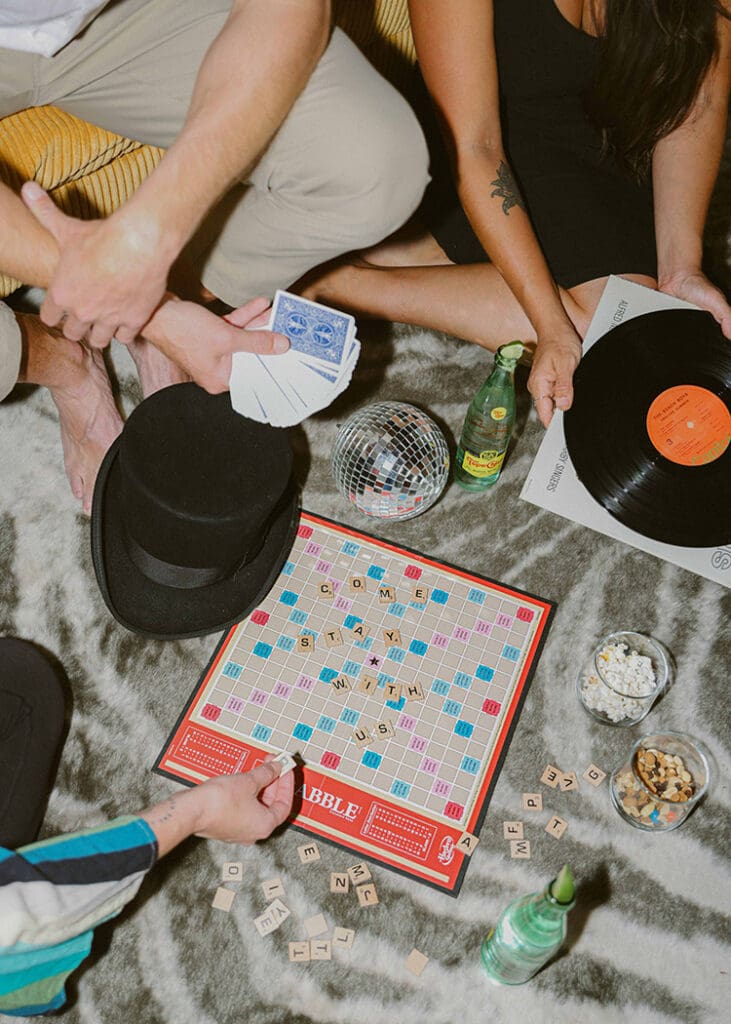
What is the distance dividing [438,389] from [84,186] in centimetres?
71

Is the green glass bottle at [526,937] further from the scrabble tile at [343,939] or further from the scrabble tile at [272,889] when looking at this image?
the scrabble tile at [272,889]

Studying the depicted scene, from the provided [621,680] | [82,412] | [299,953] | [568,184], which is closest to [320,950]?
[299,953]

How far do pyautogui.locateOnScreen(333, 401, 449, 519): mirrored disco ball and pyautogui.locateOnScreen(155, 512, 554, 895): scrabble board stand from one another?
11 cm

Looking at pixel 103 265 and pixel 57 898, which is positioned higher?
pixel 103 265

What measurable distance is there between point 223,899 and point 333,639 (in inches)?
16.3

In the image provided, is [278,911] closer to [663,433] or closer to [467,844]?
[467,844]

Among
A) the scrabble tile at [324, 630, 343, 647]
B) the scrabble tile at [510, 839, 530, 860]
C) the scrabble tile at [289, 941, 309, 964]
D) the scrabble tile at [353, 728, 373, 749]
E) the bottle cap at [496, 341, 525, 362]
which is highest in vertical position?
the bottle cap at [496, 341, 525, 362]

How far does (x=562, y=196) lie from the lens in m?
1.50

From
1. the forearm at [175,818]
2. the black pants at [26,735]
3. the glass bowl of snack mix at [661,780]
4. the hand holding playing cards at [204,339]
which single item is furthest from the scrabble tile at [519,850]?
the hand holding playing cards at [204,339]

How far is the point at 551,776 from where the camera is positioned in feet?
4.36

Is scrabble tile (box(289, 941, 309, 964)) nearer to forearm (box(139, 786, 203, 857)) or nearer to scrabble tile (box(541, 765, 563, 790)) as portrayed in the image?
forearm (box(139, 786, 203, 857))

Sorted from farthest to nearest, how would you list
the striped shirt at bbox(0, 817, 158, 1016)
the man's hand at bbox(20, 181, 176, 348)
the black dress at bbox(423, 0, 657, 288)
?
the black dress at bbox(423, 0, 657, 288), the man's hand at bbox(20, 181, 176, 348), the striped shirt at bbox(0, 817, 158, 1016)

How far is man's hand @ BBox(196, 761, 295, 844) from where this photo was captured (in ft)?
3.77

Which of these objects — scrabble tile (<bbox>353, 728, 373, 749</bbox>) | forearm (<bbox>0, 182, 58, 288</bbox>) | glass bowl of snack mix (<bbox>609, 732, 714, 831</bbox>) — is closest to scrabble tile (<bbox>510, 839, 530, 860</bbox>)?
glass bowl of snack mix (<bbox>609, 732, 714, 831</bbox>)
